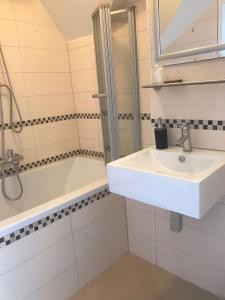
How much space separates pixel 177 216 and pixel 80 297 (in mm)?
862

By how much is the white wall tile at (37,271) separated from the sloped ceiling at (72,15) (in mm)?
1695

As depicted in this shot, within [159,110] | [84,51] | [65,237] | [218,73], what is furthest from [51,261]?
[84,51]

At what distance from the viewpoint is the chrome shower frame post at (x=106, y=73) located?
64.9 inches

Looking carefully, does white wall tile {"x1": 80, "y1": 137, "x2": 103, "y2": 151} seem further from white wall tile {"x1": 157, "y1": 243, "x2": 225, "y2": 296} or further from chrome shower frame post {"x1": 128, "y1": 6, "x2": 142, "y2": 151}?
white wall tile {"x1": 157, "y1": 243, "x2": 225, "y2": 296}

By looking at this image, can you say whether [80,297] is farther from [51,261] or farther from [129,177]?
[129,177]

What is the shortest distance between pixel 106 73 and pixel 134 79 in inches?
9.3

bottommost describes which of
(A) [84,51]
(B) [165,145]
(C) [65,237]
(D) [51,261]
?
(D) [51,261]

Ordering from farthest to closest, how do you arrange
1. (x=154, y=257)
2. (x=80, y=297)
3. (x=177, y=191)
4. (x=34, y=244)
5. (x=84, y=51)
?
1. (x=84, y=51)
2. (x=154, y=257)
3. (x=80, y=297)
4. (x=34, y=244)
5. (x=177, y=191)

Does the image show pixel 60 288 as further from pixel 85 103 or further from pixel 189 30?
pixel 189 30

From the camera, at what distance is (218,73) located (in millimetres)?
1371

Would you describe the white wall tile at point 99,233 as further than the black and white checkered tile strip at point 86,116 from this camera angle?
No

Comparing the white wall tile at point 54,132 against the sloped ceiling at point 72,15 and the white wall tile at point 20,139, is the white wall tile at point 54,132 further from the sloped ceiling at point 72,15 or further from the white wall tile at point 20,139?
the sloped ceiling at point 72,15

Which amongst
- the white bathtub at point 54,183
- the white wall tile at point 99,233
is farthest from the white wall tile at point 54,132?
the white wall tile at point 99,233

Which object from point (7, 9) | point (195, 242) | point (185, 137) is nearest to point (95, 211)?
point (195, 242)
